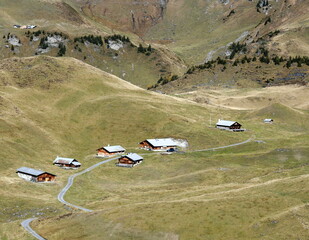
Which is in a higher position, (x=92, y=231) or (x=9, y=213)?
(x=92, y=231)

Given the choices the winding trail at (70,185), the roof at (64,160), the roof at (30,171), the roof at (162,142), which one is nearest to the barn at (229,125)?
the roof at (162,142)

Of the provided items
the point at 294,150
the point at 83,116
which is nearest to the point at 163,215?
the point at 294,150

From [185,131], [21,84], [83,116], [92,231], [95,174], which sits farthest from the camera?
[21,84]

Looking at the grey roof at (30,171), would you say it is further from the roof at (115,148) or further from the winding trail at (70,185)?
the roof at (115,148)

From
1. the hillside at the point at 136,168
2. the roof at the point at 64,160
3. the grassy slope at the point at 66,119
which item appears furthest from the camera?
the roof at the point at 64,160

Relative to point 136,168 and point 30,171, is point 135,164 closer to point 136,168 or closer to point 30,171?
point 136,168

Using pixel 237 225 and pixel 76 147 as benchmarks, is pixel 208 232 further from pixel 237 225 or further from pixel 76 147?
pixel 76 147

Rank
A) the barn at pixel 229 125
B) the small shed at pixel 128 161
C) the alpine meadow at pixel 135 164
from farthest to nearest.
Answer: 1. the barn at pixel 229 125
2. the small shed at pixel 128 161
3. the alpine meadow at pixel 135 164
